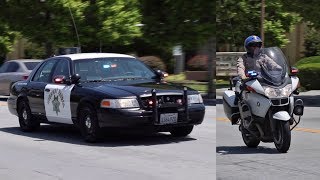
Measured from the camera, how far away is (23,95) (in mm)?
10391

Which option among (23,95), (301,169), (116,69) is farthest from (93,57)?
(301,169)

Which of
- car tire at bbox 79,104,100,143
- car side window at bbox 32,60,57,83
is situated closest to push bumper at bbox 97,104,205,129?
car tire at bbox 79,104,100,143

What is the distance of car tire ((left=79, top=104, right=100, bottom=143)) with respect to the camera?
8.30 m

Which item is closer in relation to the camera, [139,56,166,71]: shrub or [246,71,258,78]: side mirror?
[246,71,258,78]: side mirror

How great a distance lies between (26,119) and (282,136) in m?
7.79

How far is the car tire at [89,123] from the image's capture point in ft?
27.2

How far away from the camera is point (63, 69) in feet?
30.9

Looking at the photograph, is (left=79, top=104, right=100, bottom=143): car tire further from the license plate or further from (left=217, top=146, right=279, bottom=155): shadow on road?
(left=217, top=146, right=279, bottom=155): shadow on road

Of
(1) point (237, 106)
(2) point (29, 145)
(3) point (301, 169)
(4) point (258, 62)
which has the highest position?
(4) point (258, 62)

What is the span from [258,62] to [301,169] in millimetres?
954

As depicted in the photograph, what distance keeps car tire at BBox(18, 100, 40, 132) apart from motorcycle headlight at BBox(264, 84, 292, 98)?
7561 millimetres

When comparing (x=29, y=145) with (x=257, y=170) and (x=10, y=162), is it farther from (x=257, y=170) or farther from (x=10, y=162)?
(x=257, y=170)

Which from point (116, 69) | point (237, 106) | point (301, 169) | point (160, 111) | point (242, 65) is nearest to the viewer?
point (242, 65)

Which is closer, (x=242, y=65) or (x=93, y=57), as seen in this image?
(x=242, y=65)
